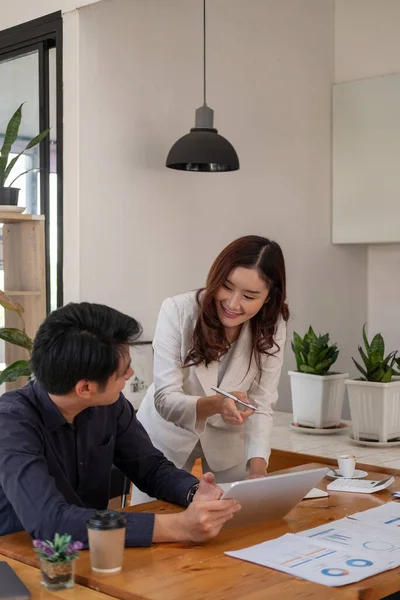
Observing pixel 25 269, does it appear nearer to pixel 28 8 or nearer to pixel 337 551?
pixel 28 8

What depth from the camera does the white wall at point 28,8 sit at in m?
3.57

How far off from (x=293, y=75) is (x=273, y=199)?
718 millimetres

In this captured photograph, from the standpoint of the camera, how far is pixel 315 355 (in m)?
3.58

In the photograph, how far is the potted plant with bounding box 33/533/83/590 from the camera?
1.47 m

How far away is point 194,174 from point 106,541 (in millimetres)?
2820

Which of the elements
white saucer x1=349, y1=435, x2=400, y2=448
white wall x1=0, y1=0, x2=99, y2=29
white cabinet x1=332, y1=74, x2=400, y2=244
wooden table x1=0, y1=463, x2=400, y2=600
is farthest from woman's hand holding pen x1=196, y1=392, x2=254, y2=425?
white cabinet x1=332, y1=74, x2=400, y2=244

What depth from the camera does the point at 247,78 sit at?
14.4ft

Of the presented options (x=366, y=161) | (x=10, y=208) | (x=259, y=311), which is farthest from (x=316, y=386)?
(x=366, y=161)

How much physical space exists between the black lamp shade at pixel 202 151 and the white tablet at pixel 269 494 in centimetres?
196

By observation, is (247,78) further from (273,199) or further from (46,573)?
(46,573)

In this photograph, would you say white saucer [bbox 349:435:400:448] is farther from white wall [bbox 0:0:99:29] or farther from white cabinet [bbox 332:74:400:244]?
white wall [bbox 0:0:99:29]

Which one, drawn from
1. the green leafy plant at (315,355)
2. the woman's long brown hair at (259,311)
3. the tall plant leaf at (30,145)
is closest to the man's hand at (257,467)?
the woman's long brown hair at (259,311)

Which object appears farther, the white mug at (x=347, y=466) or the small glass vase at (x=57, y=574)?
the white mug at (x=347, y=466)

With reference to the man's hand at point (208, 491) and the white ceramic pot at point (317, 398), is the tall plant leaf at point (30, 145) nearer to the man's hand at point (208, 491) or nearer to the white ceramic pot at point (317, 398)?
the white ceramic pot at point (317, 398)
